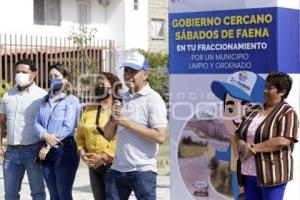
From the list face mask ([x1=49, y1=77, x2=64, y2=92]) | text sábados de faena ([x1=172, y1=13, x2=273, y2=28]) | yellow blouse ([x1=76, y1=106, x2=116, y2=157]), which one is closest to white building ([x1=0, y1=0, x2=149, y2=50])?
face mask ([x1=49, y1=77, x2=64, y2=92])

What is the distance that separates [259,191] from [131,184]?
1.18m

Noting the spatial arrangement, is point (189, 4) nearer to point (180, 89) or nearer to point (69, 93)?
point (180, 89)

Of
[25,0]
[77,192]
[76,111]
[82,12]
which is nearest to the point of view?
[76,111]

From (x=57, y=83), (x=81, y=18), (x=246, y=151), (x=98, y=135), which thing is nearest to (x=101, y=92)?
(x=98, y=135)

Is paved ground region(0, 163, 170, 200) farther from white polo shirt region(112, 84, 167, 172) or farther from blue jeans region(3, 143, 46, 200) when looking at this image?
white polo shirt region(112, 84, 167, 172)

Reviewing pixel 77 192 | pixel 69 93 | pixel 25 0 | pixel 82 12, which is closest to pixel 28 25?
pixel 25 0

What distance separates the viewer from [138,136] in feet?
21.2

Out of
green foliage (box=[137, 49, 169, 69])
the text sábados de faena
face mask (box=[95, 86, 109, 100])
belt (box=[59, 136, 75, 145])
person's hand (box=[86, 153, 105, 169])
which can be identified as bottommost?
person's hand (box=[86, 153, 105, 169])

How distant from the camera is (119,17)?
27625mm

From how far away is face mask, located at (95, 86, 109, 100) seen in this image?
24.2 ft

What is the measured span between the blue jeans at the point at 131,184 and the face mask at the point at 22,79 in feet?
6.52

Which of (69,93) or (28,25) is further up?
(28,25)

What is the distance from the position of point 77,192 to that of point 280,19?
5.34 meters

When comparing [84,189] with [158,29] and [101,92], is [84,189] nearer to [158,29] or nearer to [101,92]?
[101,92]
